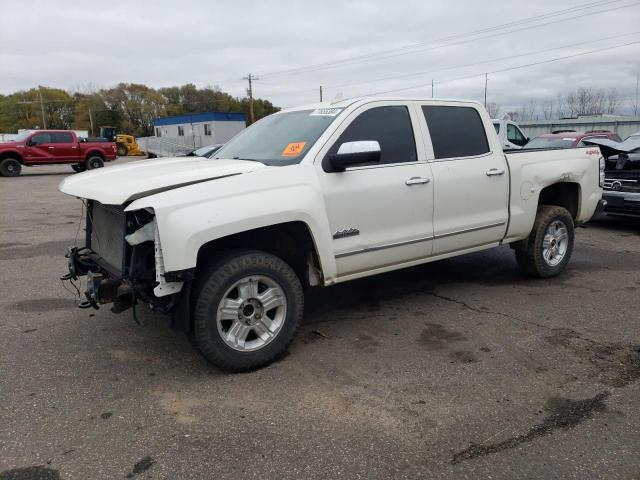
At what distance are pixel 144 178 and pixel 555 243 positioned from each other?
179 inches

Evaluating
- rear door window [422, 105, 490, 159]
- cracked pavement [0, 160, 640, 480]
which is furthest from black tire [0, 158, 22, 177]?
rear door window [422, 105, 490, 159]

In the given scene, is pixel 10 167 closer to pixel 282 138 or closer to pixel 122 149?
pixel 282 138

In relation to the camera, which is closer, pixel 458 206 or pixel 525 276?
pixel 458 206

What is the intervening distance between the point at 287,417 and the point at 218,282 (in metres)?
0.97

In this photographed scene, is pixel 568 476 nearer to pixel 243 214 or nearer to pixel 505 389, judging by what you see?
pixel 505 389

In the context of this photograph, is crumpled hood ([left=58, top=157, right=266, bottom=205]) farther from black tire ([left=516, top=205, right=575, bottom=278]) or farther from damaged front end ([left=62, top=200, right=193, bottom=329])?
black tire ([left=516, top=205, right=575, bottom=278])

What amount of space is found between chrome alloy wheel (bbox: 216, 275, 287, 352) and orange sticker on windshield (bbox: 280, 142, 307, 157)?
1.04m

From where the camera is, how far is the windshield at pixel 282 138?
14.0ft

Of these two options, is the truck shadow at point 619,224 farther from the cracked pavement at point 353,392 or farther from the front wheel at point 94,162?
the front wheel at point 94,162

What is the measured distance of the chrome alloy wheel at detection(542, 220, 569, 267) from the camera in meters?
5.97

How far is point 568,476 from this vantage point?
264 cm

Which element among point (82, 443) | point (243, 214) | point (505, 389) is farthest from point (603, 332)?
point (82, 443)

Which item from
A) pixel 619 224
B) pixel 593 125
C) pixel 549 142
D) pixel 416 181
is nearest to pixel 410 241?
pixel 416 181

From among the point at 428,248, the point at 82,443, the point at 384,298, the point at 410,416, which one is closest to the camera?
the point at 82,443
